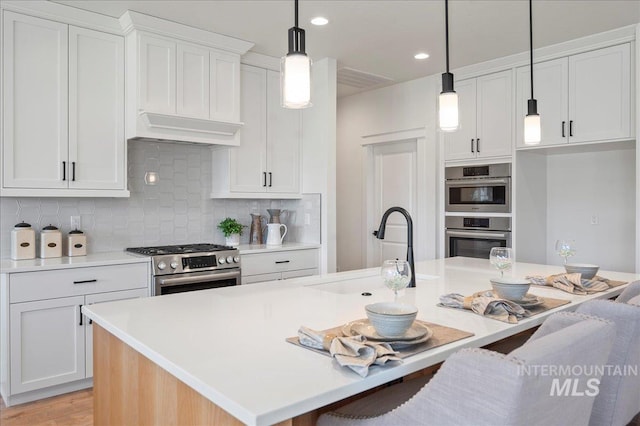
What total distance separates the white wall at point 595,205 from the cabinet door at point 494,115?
0.61 meters

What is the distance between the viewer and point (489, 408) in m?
0.93

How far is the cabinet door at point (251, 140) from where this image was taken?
4199mm

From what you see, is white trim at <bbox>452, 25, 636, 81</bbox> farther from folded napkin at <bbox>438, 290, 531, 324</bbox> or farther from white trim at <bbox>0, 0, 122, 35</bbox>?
white trim at <bbox>0, 0, 122, 35</bbox>

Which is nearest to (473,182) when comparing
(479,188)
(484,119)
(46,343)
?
(479,188)

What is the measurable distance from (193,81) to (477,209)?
277cm

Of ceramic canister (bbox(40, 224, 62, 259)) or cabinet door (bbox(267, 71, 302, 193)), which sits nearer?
ceramic canister (bbox(40, 224, 62, 259))

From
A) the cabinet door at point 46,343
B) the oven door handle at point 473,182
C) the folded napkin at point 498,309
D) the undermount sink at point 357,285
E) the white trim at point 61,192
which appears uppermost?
the oven door handle at point 473,182

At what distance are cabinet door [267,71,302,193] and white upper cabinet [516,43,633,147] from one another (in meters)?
2.03

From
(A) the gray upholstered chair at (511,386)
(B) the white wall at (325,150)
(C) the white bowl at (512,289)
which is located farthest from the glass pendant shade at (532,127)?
(B) the white wall at (325,150)

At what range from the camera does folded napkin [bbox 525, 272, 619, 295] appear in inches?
84.6

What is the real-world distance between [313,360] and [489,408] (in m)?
0.45

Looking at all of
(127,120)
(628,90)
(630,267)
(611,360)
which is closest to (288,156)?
(127,120)

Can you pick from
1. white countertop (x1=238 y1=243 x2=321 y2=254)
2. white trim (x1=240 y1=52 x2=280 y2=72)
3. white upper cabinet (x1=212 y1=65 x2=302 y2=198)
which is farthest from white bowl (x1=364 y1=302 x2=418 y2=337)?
white trim (x1=240 y1=52 x2=280 y2=72)

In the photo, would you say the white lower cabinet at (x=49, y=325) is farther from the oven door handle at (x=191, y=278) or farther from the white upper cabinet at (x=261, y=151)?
the white upper cabinet at (x=261, y=151)
